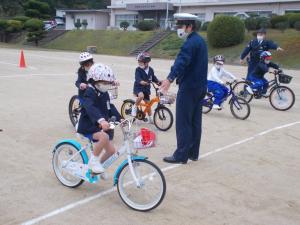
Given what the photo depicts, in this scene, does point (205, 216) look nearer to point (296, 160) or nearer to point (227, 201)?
point (227, 201)

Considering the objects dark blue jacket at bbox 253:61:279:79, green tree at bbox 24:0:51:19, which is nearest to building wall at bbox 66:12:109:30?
green tree at bbox 24:0:51:19

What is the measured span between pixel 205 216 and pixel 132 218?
31.2 inches

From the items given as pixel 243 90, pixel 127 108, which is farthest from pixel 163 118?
pixel 243 90

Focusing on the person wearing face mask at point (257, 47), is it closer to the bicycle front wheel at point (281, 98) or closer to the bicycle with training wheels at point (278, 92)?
the bicycle with training wheels at point (278, 92)

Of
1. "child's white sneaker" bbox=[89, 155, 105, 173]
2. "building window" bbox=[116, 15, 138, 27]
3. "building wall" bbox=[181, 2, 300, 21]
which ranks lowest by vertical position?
"child's white sneaker" bbox=[89, 155, 105, 173]

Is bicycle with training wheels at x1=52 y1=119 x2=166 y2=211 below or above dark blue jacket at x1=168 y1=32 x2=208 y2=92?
below

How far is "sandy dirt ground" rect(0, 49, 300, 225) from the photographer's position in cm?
466

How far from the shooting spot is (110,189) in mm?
5363

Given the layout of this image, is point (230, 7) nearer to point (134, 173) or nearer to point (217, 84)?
point (217, 84)

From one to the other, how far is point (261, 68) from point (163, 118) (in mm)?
4240

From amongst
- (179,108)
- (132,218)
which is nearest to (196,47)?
(179,108)

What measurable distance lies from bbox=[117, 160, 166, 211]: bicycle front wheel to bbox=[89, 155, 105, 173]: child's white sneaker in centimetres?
26

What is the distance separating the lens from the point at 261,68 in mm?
11672

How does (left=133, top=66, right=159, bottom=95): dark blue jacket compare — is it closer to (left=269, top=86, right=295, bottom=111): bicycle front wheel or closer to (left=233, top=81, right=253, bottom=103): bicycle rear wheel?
(left=233, top=81, right=253, bottom=103): bicycle rear wheel
